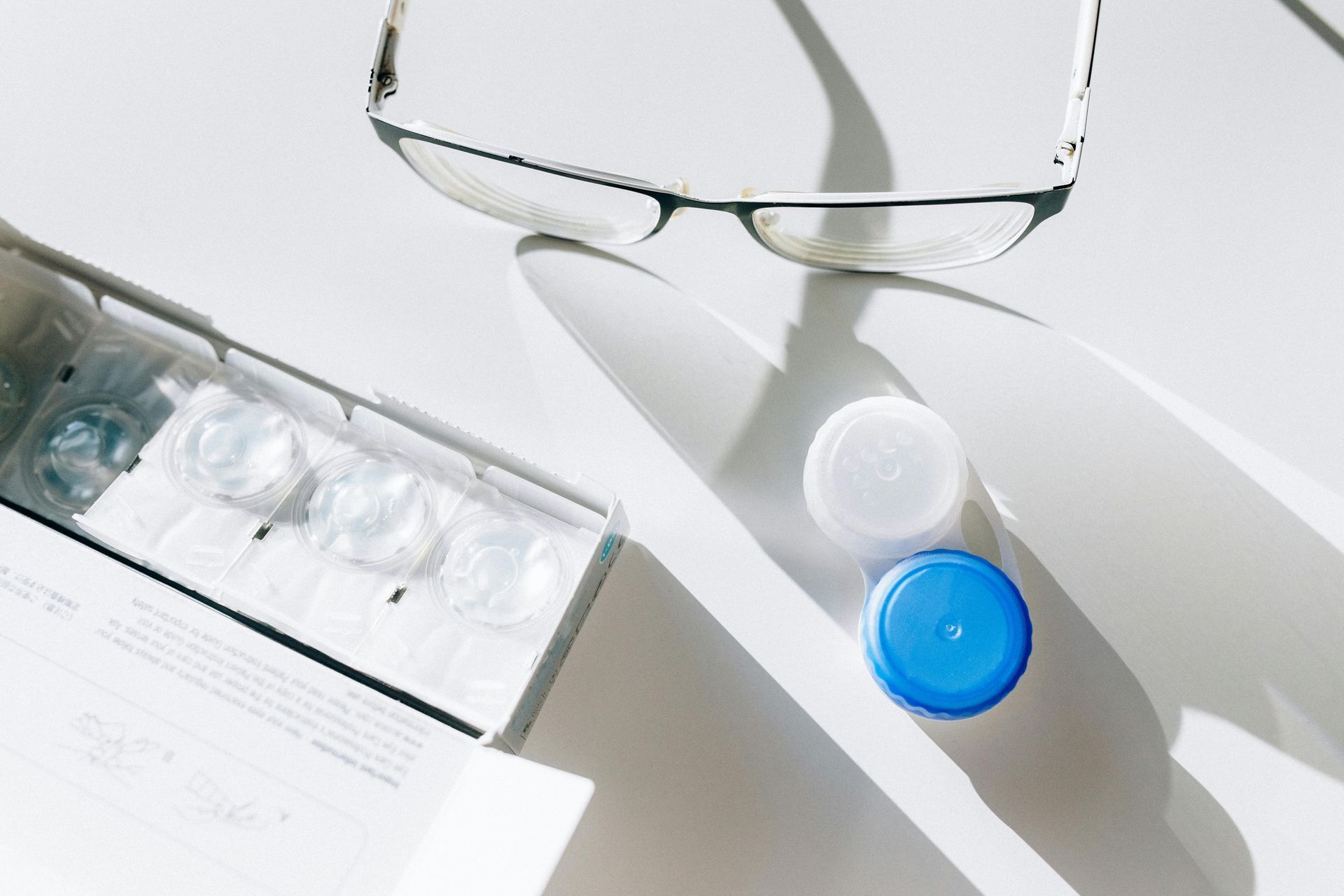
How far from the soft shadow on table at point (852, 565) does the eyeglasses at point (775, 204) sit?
0.06ft

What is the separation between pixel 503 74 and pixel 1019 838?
1.82ft

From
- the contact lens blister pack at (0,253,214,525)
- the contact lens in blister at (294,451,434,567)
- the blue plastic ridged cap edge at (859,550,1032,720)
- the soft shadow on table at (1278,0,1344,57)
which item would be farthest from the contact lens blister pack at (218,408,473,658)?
the soft shadow on table at (1278,0,1344,57)

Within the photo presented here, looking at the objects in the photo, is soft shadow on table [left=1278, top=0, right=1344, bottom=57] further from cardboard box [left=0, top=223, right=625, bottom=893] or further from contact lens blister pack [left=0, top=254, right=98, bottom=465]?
contact lens blister pack [left=0, top=254, right=98, bottom=465]

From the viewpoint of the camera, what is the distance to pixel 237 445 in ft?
1.85

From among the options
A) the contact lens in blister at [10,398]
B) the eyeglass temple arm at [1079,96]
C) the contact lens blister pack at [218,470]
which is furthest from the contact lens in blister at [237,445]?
the eyeglass temple arm at [1079,96]

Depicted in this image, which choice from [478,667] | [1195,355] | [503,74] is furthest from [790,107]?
[478,667]

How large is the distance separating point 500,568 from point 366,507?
0.08 m

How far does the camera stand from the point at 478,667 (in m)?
0.53

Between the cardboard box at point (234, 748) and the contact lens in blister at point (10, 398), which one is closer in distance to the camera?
the cardboard box at point (234, 748)

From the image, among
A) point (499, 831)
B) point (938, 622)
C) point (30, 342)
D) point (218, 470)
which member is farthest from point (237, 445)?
point (938, 622)

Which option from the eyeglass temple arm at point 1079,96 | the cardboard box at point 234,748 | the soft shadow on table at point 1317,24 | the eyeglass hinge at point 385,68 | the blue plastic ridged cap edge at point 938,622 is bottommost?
the cardboard box at point 234,748

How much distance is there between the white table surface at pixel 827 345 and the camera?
1.83 ft

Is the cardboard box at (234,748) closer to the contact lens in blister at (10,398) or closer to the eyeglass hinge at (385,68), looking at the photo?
the contact lens in blister at (10,398)

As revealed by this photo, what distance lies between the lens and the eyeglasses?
1.84ft
